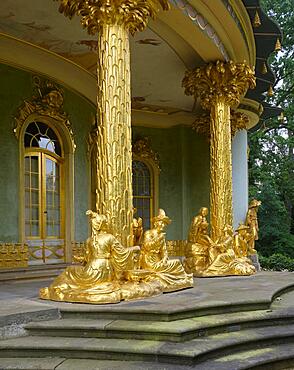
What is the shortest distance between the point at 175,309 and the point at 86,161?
6601 mm

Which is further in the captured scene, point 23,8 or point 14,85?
point 14,85

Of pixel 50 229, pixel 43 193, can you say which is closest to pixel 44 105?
pixel 43 193

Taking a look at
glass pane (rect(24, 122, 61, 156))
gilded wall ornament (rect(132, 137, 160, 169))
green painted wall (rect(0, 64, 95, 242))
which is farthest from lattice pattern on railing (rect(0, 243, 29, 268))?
gilded wall ornament (rect(132, 137, 160, 169))

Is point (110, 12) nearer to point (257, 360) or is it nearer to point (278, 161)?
point (257, 360)

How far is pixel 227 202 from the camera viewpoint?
33.3 ft

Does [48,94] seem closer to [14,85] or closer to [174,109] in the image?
[14,85]

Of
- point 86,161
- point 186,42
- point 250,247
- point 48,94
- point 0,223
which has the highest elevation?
point 186,42

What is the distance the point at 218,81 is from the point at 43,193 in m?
4.01

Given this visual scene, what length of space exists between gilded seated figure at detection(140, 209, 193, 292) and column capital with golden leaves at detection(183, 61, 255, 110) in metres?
3.65

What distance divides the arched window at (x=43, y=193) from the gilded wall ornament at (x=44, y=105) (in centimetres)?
27

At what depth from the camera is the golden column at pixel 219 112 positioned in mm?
10003

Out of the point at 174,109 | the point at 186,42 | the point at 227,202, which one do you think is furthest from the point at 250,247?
the point at 186,42

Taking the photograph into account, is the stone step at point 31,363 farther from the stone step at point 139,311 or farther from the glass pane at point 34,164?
the glass pane at point 34,164

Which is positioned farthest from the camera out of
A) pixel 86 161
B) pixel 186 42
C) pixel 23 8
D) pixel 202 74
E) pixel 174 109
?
pixel 174 109
